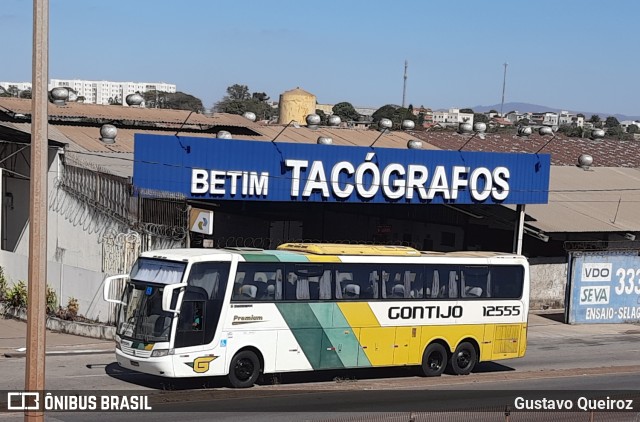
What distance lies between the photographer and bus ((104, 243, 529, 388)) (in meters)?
19.5

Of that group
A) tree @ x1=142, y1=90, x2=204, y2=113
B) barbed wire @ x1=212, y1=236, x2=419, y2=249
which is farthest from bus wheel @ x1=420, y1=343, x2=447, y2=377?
tree @ x1=142, y1=90, x2=204, y2=113

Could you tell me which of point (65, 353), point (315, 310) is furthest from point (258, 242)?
point (315, 310)

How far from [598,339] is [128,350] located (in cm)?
2033

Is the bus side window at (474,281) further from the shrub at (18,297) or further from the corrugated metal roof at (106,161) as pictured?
the shrub at (18,297)

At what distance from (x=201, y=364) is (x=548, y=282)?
79.8 ft

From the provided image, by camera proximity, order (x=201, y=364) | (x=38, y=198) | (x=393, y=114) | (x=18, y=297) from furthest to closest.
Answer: (x=393, y=114) → (x=18, y=297) → (x=201, y=364) → (x=38, y=198)

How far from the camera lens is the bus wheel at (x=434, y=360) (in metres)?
23.2

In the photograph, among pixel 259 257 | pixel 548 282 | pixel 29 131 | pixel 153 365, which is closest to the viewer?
pixel 153 365

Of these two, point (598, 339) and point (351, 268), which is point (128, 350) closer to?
point (351, 268)

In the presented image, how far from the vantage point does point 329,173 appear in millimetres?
32875

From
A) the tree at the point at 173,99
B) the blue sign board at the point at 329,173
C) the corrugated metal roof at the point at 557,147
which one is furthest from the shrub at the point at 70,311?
the tree at the point at 173,99

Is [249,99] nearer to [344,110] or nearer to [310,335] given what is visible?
[344,110]

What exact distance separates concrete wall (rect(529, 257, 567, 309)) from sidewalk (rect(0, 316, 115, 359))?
781 inches

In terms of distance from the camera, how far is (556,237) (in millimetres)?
41469
